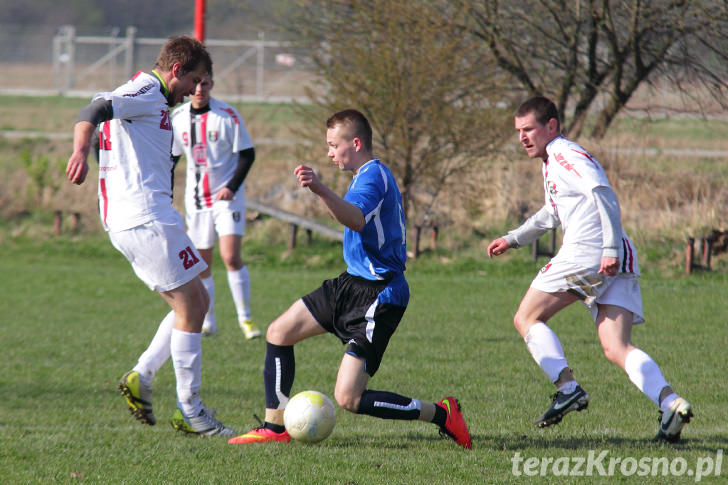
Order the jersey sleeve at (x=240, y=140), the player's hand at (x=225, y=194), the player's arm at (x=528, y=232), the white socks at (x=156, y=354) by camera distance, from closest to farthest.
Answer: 1. the white socks at (x=156, y=354)
2. the player's arm at (x=528, y=232)
3. the player's hand at (x=225, y=194)
4. the jersey sleeve at (x=240, y=140)

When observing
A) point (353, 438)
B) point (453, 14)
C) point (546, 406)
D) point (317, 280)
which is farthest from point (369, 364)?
point (453, 14)

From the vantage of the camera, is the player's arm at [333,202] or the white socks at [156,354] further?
the white socks at [156,354]

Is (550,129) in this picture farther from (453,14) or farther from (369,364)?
(453,14)

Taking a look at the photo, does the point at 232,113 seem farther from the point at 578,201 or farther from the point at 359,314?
the point at 578,201

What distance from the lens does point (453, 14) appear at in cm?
1390

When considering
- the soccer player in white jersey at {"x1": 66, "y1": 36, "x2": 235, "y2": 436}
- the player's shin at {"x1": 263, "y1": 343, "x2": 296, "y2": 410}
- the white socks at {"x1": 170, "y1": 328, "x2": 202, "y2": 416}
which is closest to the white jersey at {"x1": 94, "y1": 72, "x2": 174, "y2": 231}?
the soccer player in white jersey at {"x1": 66, "y1": 36, "x2": 235, "y2": 436}

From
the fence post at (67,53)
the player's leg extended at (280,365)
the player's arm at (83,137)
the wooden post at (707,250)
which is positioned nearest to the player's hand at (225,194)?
the player's leg extended at (280,365)

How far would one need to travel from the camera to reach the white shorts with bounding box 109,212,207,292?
505 centimetres

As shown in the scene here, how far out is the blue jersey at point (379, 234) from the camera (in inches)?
187

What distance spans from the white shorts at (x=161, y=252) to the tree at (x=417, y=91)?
850 centimetres

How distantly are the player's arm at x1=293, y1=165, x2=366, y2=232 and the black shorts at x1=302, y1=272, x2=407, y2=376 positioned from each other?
0.52m

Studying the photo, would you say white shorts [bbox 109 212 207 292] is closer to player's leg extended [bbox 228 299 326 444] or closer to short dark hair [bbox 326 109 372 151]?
player's leg extended [bbox 228 299 326 444]

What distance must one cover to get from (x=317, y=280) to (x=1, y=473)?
7777 millimetres

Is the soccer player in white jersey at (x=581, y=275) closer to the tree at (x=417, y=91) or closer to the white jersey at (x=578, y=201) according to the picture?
the white jersey at (x=578, y=201)
